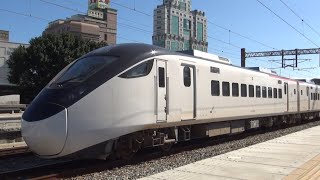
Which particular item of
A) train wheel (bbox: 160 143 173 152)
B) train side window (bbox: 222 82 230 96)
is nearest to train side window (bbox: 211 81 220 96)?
train side window (bbox: 222 82 230 96)

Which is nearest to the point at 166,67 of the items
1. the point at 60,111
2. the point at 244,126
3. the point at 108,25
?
the point at 60,111

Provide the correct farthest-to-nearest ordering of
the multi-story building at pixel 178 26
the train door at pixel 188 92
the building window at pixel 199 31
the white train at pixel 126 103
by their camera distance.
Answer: the building window at pixel 199 31
the multi-story building at pixel 178 26
the train door at pixel 188 92
the white train at pixel 126 103

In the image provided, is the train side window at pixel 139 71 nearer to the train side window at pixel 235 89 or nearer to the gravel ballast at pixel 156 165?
the gravel ballast at pixel 156 165

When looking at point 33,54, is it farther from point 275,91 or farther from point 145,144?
point 145,144

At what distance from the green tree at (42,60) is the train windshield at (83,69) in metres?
39.3

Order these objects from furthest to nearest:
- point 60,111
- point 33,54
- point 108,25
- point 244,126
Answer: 1. point 108,25
2. point 33,54
3. point 244,126
4. point 60,111

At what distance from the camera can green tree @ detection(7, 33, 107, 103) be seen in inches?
1961

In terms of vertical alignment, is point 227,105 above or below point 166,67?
below

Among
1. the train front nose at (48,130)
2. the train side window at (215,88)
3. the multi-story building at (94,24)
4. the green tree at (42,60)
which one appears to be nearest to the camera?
the train front nose at (48,130)

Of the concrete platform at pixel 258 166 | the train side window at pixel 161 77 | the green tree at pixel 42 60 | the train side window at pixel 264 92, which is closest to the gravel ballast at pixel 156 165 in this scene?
the concrete platform at pixel 258 166

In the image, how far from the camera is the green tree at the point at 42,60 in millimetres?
49812

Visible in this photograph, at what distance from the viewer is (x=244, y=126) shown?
19.1 metres

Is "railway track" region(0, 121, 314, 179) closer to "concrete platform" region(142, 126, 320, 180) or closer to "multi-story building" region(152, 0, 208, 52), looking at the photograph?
"concrete platform" region(142, 126, 320, 180)

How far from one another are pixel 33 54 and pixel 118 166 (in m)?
41.7
